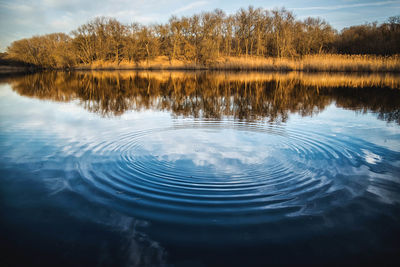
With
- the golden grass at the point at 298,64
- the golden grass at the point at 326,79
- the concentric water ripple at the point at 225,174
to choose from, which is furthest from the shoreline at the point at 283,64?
the concentric water ripple at the point at 225,174

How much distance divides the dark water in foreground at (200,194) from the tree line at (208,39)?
43995 millimetres

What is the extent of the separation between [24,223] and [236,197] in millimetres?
2662

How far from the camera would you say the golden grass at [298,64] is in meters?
28.5

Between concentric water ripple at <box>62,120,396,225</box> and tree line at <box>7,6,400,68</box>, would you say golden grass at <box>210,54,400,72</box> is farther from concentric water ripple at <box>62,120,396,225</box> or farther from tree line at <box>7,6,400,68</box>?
concentric water ripple at <box>62,120,396,225</box>

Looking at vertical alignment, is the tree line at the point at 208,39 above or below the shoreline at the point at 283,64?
above

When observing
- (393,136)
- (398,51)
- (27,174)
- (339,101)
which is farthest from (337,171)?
(398,51)

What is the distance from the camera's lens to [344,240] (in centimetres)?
274

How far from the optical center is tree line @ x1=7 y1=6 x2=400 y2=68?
4841 centimetres

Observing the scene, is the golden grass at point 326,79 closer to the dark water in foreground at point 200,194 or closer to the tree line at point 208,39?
the dark water in foreground at point 200,194

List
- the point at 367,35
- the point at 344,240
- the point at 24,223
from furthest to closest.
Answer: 1. the point at 367,35
2. the point at 24,223
3. the point at 344,240

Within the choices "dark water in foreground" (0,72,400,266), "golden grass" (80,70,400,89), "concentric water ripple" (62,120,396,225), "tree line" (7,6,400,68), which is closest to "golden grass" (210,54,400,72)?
"golden grass" (80,70,400,89)

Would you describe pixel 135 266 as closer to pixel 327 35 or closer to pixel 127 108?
pixel 127 108

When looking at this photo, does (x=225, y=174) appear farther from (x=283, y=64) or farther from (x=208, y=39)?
(x=208, y=39)

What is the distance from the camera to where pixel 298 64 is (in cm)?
3400
